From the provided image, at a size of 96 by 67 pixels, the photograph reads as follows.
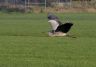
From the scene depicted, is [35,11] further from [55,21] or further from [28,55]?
[28,55]

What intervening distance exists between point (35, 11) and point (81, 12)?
5512 mm

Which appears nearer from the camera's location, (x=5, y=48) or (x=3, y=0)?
(x=5, y=48)

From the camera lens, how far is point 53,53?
13445 millimetres

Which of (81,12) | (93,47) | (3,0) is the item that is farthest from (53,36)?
(3,0)

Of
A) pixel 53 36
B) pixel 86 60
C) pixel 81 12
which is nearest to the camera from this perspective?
pixel 86 60

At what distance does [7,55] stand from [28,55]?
564 mm

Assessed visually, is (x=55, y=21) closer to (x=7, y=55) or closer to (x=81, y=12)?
(x=7, y=55)

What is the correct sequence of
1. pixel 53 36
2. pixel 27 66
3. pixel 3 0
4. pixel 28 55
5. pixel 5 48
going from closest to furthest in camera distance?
pixel 27 66
pixel 28 55
pixel 5 48
pixel 53 36
pixel 3 0

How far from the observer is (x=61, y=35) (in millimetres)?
20797

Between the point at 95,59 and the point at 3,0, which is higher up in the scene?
the point at 95,59

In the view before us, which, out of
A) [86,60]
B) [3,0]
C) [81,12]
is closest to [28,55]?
[86,60]

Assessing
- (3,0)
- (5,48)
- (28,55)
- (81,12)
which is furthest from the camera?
(3,0)

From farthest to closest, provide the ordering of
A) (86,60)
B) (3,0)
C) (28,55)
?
(3,0), (28,55), (86,60)

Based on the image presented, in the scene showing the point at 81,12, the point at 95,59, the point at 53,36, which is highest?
the point at 95,59
